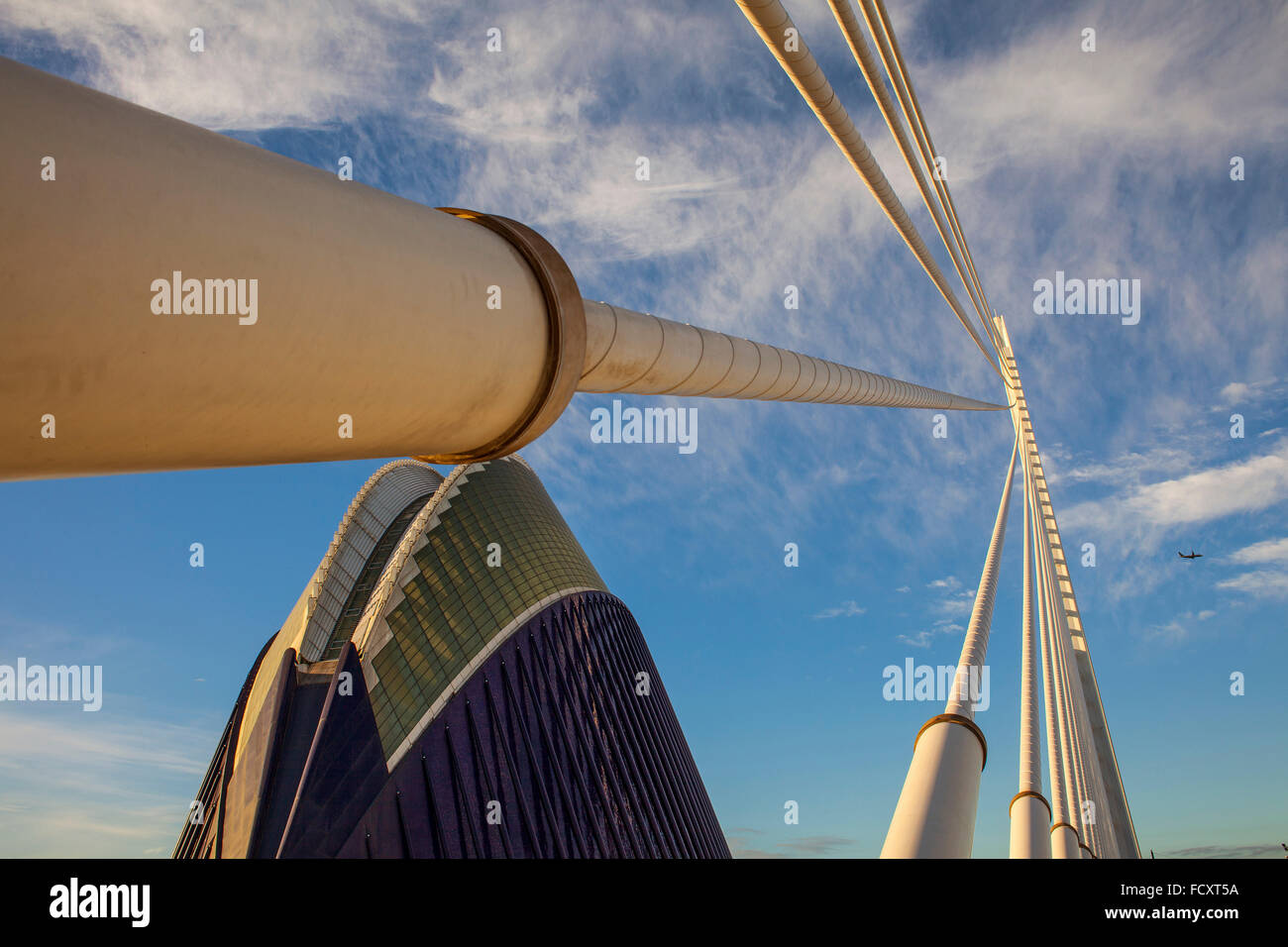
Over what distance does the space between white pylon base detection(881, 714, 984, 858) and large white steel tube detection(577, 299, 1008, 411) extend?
112 inches

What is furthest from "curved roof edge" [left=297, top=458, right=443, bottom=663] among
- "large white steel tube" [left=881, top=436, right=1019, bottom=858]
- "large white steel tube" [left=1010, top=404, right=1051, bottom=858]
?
"large white steel tube" [left=881, top=436, right=1019, bottom=858]

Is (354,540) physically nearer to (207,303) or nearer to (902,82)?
(902,82)

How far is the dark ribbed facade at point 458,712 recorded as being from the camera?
29188 mm

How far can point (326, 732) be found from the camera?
1144 inches

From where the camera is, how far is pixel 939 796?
3824mm

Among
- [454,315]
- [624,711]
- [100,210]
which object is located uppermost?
[454,315]

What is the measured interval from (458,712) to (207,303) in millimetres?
41474

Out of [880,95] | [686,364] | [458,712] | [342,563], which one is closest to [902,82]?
[880,95]

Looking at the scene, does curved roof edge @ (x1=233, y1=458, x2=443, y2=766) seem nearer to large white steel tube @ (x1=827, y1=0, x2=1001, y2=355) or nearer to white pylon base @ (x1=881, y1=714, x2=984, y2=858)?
large white steel tube @ (x1=827, y1=0, x2=1001, y2=355)

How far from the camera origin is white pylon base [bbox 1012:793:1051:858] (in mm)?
6918
